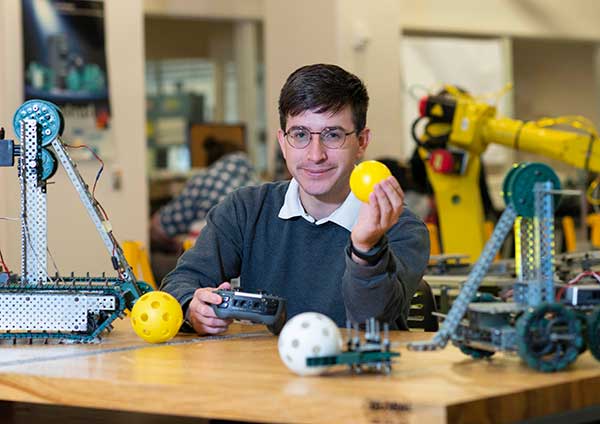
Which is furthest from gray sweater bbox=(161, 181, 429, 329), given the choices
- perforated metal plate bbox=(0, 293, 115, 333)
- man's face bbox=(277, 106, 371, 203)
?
perforated metal plate bbox=(0, 293, 115, 333)

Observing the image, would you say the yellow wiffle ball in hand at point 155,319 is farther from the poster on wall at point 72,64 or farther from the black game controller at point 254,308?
the poster on wall at point 72,64

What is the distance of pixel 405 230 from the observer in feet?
7.42

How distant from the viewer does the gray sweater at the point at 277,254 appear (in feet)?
7.41

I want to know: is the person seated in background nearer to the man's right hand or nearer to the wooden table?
the man's right hand

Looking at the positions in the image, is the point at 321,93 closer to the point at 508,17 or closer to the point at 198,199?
the point at 198,199

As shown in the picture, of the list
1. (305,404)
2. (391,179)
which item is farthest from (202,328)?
(305,404)

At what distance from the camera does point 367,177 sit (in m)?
1.76

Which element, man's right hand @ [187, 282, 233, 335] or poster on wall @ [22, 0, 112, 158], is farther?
poster on wall @ [22, 0, 112, 158]

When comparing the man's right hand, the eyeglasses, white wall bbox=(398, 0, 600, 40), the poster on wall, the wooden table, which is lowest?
the wooden table

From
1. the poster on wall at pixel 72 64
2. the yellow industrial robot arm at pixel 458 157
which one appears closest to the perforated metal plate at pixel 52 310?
the yellow industrial robot arm at pixel 458 157

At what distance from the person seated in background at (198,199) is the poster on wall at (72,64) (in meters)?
0.76

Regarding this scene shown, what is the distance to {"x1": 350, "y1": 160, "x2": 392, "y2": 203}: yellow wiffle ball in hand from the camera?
5.76ft

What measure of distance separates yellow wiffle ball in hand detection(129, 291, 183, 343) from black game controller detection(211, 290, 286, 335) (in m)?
0.09

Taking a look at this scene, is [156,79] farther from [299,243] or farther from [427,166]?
[299,243]
